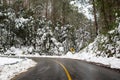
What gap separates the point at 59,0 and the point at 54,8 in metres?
4.96

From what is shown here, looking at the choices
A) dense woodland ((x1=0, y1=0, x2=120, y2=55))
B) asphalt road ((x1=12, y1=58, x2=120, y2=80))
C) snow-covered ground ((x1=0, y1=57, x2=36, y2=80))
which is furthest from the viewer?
dense woodland ((x1=0, y1=0, x2=120, y2=55))

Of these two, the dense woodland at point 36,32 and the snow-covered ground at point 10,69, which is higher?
the dense woodland at point 36,32

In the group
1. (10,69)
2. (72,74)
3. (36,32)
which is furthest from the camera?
(36,32)

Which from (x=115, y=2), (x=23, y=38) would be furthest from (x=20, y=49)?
(x=115, y=2)

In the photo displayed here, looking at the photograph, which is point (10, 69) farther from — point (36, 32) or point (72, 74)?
point (36, 32)

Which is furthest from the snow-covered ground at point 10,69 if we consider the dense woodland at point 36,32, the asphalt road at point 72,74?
the dense woodland at point 36,32

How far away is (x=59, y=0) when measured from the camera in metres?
67.0

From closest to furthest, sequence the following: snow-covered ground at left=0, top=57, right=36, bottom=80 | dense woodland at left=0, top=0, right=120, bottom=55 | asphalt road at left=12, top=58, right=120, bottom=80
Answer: asphalt road at left=12, top=58, right=120, bottom=80
snow-covered ground at left=0, top=57, right=36, bottom=80
dense woodland at left=0, top=0, right=120, bottom=55

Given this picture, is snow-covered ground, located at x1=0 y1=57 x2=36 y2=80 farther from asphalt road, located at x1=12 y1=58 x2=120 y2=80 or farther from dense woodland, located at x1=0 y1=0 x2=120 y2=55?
dense woodland, located at x1=0 y1=0 x2=120 y2=55

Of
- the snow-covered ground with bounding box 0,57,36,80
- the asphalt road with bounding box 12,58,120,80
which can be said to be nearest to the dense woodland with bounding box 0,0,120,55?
the snow-covered ground with bounding box 0,57,36,80

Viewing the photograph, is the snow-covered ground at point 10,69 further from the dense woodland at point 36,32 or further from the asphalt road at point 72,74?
the dense woodland at point 36,32

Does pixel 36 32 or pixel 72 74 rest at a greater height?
pixel 36 32

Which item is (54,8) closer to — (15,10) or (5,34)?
(15,10)

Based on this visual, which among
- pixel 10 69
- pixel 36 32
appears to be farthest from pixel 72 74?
pixel 36 32
